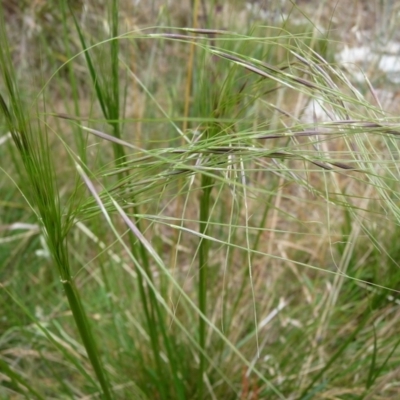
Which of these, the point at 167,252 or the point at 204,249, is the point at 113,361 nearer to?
the point at 204,249

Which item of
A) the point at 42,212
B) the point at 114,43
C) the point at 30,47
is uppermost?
the point at 114,43

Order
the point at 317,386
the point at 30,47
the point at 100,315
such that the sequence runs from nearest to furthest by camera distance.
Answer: the point at 317,386 → the point at 100,315 → the point at 30,47

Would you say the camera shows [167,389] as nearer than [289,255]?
Yes

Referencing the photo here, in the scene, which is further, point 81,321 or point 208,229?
point 208,229

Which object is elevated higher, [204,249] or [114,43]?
[114,43]

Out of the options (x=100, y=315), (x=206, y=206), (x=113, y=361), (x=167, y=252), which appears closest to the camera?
(x=206, y=206)

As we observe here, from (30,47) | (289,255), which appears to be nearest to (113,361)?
(289,255)
